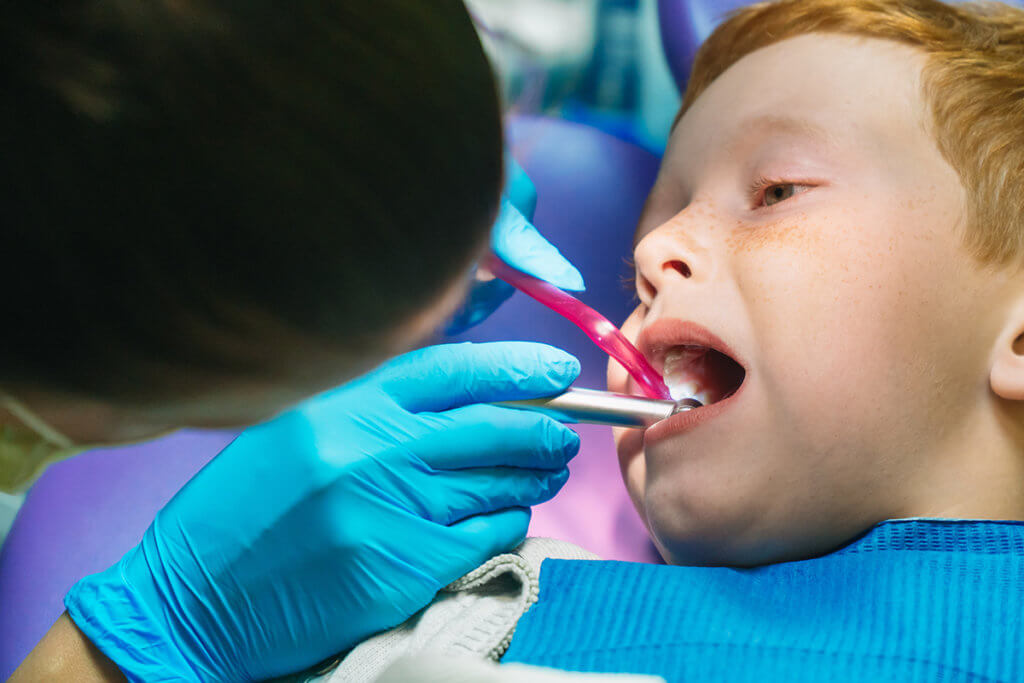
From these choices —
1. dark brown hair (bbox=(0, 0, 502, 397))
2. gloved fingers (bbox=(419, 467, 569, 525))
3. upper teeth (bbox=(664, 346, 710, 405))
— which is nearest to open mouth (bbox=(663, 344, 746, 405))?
upper teeth (bbox=(664, 346, 710, 405))

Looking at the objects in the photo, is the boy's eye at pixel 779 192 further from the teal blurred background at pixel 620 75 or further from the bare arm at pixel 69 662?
the bare arm at pixel 69 662

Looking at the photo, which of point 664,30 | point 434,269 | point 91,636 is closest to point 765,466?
point 434,269

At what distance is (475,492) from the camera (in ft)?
3.27

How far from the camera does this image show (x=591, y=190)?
5.06 feet

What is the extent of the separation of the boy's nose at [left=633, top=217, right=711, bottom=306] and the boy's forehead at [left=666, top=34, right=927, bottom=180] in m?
0.14

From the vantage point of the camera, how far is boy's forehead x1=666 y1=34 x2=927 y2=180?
36.8 inches

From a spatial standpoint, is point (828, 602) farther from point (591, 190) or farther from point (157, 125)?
point (591, 190)

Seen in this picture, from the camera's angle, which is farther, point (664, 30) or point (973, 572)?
point (664, 30)

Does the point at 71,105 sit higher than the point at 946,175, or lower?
higher

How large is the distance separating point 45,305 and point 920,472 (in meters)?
0.86

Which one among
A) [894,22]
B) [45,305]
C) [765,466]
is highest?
[45,305]

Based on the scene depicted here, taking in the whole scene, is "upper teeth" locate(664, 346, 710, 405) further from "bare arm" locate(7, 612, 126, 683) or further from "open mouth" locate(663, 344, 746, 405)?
"bare arm" locate(7, 612, 126, 683)

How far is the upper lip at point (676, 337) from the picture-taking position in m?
0.87

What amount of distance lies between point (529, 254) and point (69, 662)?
2.38 feet
